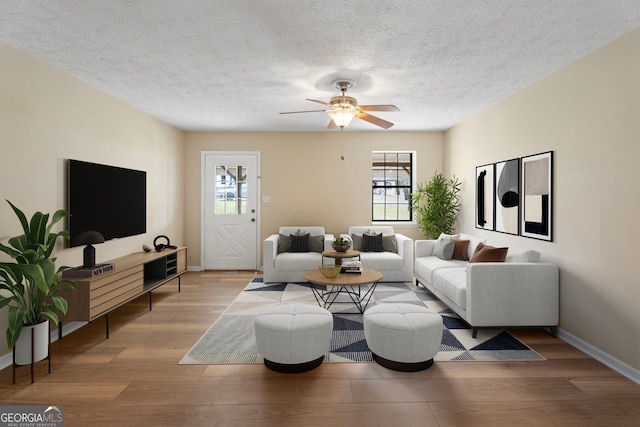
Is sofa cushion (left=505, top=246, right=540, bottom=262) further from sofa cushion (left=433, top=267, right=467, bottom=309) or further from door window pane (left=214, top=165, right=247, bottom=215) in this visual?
door window pane (left=214, top=165, right=247, bottom=215)

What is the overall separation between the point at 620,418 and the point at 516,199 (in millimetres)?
2490

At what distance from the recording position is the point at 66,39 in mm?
2701

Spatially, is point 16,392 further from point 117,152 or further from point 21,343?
point 117,152

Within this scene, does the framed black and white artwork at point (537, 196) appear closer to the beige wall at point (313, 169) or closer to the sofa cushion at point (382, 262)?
the sofa cushion at point (382, 262)

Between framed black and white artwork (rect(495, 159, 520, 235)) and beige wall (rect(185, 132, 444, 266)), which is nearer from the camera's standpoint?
framed black and white artwork (rect(495, 159, 520, 235))

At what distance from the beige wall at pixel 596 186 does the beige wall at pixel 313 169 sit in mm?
2608

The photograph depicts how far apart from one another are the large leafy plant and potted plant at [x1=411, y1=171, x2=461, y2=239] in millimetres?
4987

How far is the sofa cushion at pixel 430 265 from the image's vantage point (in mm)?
4387

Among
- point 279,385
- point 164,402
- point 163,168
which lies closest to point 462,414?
point 279,385

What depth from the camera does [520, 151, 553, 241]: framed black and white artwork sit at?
3453mm

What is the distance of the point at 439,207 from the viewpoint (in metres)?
5.68

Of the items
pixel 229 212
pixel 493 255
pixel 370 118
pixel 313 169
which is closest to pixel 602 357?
pixel 493 255

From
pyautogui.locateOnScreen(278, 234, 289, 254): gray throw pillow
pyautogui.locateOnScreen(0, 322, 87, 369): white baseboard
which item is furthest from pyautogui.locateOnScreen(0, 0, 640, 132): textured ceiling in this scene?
pyautogui.locateOnScreen(0, 322, 87, 369): white baseboard

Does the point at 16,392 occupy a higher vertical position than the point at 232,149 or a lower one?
lower
